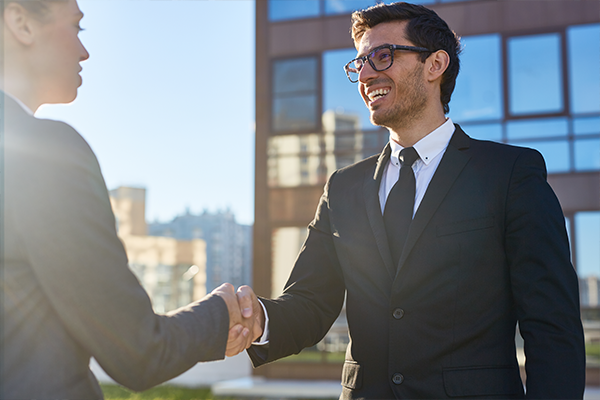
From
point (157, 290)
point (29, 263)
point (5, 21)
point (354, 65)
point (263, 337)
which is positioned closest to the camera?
point (29, 263)

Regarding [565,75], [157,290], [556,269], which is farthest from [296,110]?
[556,269]

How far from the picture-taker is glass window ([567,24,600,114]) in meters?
9.78

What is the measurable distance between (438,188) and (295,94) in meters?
8.97

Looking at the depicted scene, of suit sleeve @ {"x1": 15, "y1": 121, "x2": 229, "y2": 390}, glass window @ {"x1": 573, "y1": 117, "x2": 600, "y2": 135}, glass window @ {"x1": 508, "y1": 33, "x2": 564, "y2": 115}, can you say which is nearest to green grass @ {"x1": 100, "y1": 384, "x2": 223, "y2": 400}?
glass window @ {"x1": 508, "y1": 33, "x2": 564, "y2": 115}

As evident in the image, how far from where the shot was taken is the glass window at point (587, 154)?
970 centimetres

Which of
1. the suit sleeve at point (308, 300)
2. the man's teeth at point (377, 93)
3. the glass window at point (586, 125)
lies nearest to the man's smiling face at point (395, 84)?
the man's teeth at point (377, 93)

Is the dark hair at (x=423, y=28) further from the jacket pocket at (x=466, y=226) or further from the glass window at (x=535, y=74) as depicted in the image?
the glass window at (x=535, y=74)

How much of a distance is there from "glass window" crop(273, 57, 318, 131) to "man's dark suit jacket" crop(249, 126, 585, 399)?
28.3ft

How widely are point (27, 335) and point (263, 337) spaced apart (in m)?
1.30

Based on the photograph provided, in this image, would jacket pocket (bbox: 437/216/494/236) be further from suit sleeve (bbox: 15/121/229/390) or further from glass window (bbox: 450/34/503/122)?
glass window (bbox: 450/34/503/122)

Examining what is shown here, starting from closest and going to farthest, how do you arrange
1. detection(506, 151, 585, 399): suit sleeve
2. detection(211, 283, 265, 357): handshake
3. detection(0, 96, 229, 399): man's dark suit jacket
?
detection(0, 96, 229, 399): man's dark suit jacket, detection(506, 151, 585, 399): suit sleeve, detection(211, 283, 265, 357): handshake

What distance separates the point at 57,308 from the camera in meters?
1.46

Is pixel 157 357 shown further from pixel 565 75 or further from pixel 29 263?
pixel 565 75

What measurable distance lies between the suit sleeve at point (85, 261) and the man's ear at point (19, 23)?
0.28 metres
